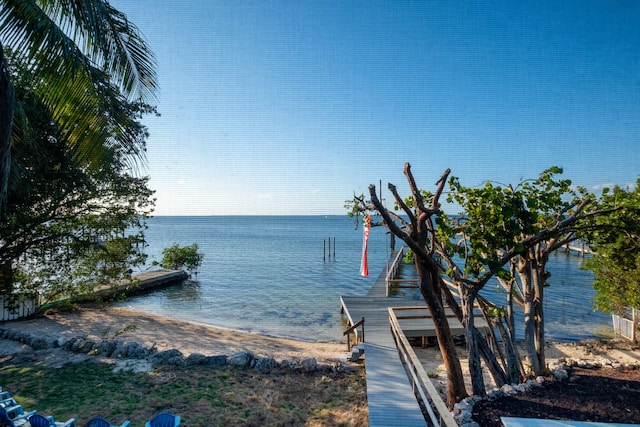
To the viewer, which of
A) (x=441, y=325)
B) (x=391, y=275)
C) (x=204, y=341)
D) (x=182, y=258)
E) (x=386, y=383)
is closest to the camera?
(x=441, y=325)

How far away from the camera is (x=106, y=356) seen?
9.34 m

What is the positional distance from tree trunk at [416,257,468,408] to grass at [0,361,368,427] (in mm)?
1732

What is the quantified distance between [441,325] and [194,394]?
5.16 meters

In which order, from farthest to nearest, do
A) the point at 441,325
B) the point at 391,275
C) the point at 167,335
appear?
the point at 391,275 < the point at 167,335 < the point at 441,325

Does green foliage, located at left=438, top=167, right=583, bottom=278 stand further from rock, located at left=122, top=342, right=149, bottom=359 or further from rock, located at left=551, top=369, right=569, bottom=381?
rock, located at left=122, top=342, right=149, bottom=359

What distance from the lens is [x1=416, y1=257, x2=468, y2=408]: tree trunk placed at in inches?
222

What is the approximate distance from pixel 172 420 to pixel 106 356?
5805mm

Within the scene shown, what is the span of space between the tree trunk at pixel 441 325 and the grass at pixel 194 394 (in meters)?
1.73

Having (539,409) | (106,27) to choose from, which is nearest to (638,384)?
(539,409)

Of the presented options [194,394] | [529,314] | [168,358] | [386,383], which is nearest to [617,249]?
[529,314]

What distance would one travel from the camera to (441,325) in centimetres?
589

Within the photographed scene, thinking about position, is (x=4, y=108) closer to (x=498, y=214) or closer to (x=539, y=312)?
(x=498, y=214)

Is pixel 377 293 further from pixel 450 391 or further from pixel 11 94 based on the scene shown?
pixel 11 94

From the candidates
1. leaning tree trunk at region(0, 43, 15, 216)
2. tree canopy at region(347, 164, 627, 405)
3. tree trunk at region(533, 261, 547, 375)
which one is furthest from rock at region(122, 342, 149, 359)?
tree trunk at region(533, 261, 547, 375)
